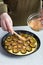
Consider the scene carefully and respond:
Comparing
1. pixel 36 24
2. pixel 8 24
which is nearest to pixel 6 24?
pixel 8 24

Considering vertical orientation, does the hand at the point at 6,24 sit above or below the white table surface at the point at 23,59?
above

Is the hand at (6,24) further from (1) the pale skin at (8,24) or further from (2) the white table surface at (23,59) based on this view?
(2) the white table surface at (23,59)

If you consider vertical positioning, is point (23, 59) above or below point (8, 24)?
below

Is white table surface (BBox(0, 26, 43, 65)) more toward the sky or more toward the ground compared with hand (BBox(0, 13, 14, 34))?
more toward the ground

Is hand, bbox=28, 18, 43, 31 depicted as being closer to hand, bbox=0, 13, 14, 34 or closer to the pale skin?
the pale skin

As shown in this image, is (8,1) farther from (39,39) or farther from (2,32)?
(39,39)

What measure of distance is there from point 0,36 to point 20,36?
11 cm

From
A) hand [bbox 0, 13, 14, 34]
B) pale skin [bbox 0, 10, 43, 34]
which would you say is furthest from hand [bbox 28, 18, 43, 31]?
hand [bbox 0, 13, 14, 34]

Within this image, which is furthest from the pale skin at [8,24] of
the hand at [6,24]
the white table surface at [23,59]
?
the white table surface at [23,59]

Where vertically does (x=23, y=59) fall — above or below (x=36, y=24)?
below

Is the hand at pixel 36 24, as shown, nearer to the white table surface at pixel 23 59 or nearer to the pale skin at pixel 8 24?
the pale skin at pixel 8 24

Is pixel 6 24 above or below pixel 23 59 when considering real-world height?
above

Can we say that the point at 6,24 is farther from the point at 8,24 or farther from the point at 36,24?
the point at 36,24

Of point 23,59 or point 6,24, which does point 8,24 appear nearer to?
point 6,24
